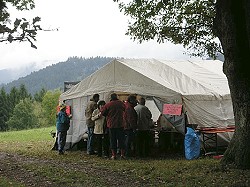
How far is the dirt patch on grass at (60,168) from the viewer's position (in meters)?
8.25

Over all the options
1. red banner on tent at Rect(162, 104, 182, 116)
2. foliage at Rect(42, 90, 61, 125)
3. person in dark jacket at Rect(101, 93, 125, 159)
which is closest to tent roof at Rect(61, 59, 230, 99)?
red banner on tent at Rect(162, 104, 182, 116)

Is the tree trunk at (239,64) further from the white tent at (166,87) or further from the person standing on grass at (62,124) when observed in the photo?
the person standing on grass at (62,124)

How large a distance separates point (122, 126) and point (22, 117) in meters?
78.0

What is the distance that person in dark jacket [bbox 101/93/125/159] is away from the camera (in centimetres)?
1197

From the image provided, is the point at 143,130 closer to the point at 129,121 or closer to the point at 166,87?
the point at 129,121

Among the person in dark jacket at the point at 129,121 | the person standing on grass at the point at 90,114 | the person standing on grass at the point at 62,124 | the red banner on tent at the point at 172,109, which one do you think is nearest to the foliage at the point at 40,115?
the person standing on grass at the point at 62,124

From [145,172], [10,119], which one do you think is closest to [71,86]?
[145,172]

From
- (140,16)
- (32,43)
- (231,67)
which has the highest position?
(140,16)

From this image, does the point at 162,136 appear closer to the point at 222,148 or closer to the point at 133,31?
the point at 222,148

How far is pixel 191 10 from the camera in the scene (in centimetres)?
1237

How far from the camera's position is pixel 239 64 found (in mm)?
8828

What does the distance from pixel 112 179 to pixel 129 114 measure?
13.2 ft

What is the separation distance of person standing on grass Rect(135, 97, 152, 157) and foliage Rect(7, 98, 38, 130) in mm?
71302

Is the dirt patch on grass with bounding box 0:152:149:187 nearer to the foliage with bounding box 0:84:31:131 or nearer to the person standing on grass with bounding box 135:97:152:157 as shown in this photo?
the person standing on grass with bounding box 135:97:152:157
